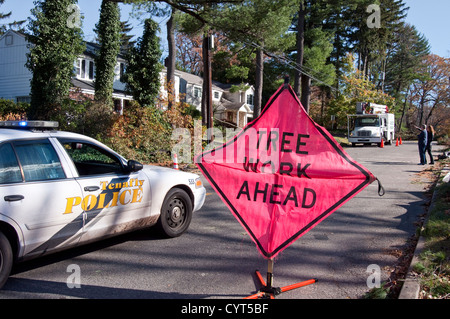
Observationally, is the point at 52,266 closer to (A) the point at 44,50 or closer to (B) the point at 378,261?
(B) the point at 378,261

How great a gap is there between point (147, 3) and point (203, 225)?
12.7 meters

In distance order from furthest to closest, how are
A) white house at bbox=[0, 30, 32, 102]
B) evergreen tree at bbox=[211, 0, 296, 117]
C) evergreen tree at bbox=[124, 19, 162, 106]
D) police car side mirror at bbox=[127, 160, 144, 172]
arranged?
1. white house at bbox=[0, 30, 32, 102]
2. evergreen tree at bbox=[124, 19, 162, 106]
3. evergreen tree at bbox=[211, 0, 296, 117]
4. police car side mirror at bbox=[127, 160, 144, 172]

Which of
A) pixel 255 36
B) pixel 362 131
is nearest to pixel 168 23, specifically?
pixel 255 36

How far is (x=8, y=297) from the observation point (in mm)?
3822

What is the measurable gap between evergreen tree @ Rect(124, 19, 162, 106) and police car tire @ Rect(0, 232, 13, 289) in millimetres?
17250

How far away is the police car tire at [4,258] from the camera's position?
12.5 feet

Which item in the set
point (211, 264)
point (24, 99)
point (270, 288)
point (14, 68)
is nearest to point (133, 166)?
point (211, 264)

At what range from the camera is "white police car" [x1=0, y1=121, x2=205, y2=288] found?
4.00 metres

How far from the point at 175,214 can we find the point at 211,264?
1.27m

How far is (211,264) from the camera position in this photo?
4883 millimetres

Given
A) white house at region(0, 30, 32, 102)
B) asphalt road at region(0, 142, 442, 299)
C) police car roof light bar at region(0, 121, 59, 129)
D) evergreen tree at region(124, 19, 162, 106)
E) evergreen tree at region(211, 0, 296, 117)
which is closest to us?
asphalt road at region(0, 142, 442, 299)

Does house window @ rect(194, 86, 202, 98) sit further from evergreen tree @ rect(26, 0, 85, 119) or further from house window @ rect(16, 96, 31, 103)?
evergreen tree @ rect(26, 0, 85, 119)

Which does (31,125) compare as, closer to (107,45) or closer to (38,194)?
(38,194)

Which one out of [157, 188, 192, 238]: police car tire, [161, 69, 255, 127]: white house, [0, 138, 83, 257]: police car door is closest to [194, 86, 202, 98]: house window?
[161, 69, 255, 127]: white house
